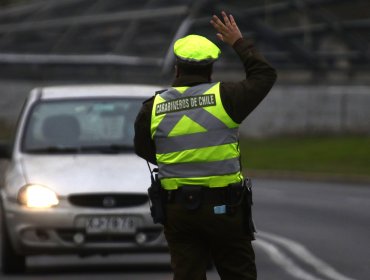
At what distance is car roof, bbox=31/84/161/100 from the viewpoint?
42.9 feet

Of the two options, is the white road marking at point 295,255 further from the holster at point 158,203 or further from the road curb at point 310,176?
the road curb at point 310,176

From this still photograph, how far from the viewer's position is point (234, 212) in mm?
6758

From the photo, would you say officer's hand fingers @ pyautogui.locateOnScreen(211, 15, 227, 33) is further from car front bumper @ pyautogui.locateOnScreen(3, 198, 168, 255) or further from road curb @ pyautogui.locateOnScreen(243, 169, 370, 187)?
road curb @ pyautogui.locateOnScreen(243, 169, 370, 187)

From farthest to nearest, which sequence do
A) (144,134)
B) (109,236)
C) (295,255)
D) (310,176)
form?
(310,176) → (295,255) → (109,236) → (144,134)

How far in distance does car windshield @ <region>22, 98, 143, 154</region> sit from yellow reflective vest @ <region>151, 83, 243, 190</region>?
570cm

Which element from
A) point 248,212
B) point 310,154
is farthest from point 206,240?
point 310,154

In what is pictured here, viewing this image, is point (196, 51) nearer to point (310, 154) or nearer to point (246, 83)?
point (246, 83)

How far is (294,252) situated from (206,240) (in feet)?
23.8

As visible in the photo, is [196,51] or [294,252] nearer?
[196,51]

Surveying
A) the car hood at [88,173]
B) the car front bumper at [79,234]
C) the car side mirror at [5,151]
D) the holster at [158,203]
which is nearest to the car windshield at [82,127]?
the car side mirror at [5,151]

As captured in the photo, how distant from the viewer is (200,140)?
679 centimetres

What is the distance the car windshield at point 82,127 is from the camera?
12609 mm

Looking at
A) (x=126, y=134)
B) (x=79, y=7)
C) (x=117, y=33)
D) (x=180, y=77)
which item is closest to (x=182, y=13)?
(x=117, y=33)

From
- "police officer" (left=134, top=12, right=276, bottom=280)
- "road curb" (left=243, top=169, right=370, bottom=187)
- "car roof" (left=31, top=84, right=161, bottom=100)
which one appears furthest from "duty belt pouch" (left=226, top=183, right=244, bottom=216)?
"road curb" (left=243, top=169, right=370, bottom=187)
